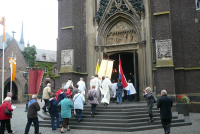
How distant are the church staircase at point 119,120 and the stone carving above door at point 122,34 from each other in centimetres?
697

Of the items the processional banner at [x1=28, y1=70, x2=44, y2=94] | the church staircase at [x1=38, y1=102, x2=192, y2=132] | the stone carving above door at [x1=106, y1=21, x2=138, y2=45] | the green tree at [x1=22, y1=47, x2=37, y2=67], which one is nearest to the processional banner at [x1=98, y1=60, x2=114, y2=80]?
→ the stone carving above door at [x1=106, y1=21, x2=138, y2=45]

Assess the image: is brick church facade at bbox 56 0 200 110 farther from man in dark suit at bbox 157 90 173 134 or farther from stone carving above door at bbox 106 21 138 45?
man in dark suit at bbox 157 90 173 134

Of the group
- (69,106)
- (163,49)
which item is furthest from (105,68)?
(69,106)

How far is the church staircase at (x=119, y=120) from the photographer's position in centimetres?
926

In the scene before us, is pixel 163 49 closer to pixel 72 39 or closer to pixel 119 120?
pixel 119 120

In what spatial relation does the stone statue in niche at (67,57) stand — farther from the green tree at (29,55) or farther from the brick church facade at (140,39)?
the green tree at (29,55)

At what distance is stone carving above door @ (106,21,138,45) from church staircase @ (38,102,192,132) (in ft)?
22.9

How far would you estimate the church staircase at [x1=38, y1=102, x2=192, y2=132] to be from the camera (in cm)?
926

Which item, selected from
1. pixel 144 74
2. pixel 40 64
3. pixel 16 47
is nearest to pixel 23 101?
pixel 16 47

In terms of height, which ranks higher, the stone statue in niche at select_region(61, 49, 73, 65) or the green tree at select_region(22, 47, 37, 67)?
the green tree at select_region(22, 47, 37, 67)

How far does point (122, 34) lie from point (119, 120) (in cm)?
900

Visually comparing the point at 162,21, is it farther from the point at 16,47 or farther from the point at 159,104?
the point at 16,47

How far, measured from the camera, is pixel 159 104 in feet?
Result: 25.5

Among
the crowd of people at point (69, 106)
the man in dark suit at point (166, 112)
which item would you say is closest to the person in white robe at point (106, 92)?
the crowd of people at point (69, 106)
